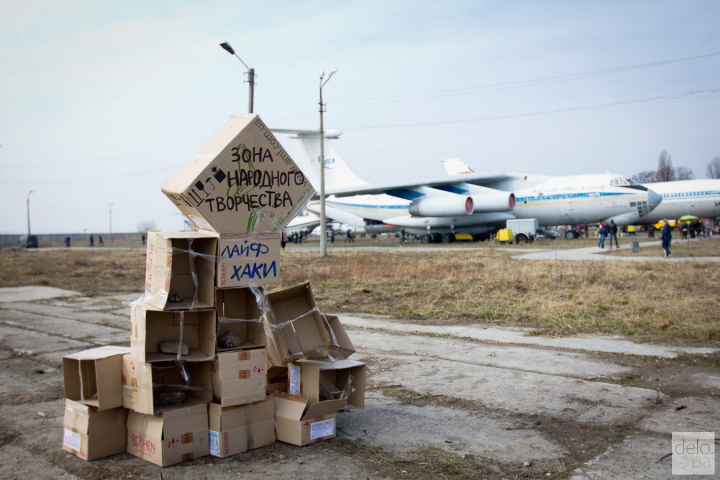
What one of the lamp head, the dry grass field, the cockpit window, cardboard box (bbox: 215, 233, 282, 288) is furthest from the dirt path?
the cockpit window

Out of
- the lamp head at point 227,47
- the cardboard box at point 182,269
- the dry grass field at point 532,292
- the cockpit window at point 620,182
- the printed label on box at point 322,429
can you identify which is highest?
the lamp head at point 227,47

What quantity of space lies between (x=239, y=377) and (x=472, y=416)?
1.81 meters

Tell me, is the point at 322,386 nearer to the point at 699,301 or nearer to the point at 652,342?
the point at 652,342

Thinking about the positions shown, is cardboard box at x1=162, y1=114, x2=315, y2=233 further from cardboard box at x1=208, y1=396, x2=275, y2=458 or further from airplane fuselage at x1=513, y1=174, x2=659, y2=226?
airplane fuselage at x1=513, y1=174, x2=659, y2=226

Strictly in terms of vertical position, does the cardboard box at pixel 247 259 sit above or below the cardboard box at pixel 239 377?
above

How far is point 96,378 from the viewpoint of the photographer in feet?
12.0

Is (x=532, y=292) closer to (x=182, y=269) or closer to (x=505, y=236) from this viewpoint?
(x=182, y=269)

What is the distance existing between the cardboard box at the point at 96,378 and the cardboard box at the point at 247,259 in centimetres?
87

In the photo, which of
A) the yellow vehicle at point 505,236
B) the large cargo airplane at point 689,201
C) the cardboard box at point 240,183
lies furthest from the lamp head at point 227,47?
the large cargo airplane at point 689,201

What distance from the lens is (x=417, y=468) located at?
3404 mm

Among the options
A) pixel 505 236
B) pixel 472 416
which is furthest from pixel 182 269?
pixel 505 236

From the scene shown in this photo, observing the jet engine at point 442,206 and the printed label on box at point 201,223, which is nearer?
the printed label on box at point 201,223

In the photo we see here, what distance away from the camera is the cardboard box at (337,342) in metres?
4.41

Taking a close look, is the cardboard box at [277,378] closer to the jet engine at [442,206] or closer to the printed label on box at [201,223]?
the printed label on box at [201,223]
